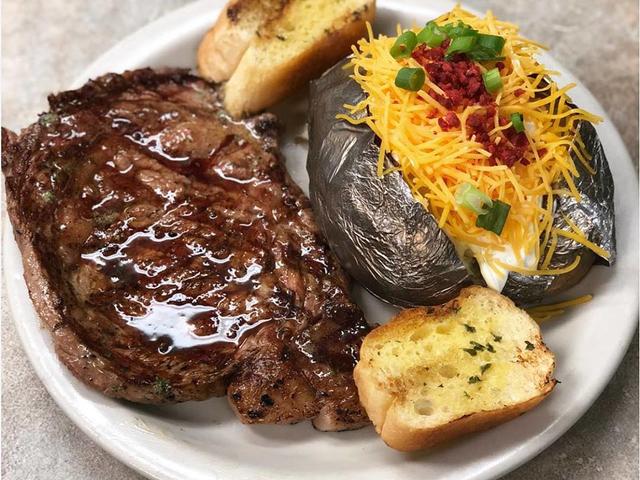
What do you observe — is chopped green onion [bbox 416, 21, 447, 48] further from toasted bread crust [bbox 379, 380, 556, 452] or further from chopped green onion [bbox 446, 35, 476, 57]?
toasted bread crust [bbox 379, 380, 556, 452]

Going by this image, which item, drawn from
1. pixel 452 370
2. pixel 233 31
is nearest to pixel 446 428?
pixel 452 370

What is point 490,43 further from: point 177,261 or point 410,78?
point 177,261

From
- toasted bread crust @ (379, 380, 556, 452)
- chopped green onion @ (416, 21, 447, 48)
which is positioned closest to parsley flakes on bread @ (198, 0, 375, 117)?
chopped green onion @ (416, 21, 447, 48)

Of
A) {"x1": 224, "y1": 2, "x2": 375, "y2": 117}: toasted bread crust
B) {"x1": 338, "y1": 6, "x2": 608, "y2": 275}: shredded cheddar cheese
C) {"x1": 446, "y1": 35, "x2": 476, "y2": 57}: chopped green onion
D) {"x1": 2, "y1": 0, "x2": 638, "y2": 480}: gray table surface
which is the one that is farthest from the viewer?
{"x1": 224, "y1": 2, "x2": 375, "y2": 117}: toasted bread crust

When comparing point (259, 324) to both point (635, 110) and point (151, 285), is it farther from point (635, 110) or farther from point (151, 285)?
point (635, 110)

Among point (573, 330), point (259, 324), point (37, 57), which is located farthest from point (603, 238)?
point (37, 57)
